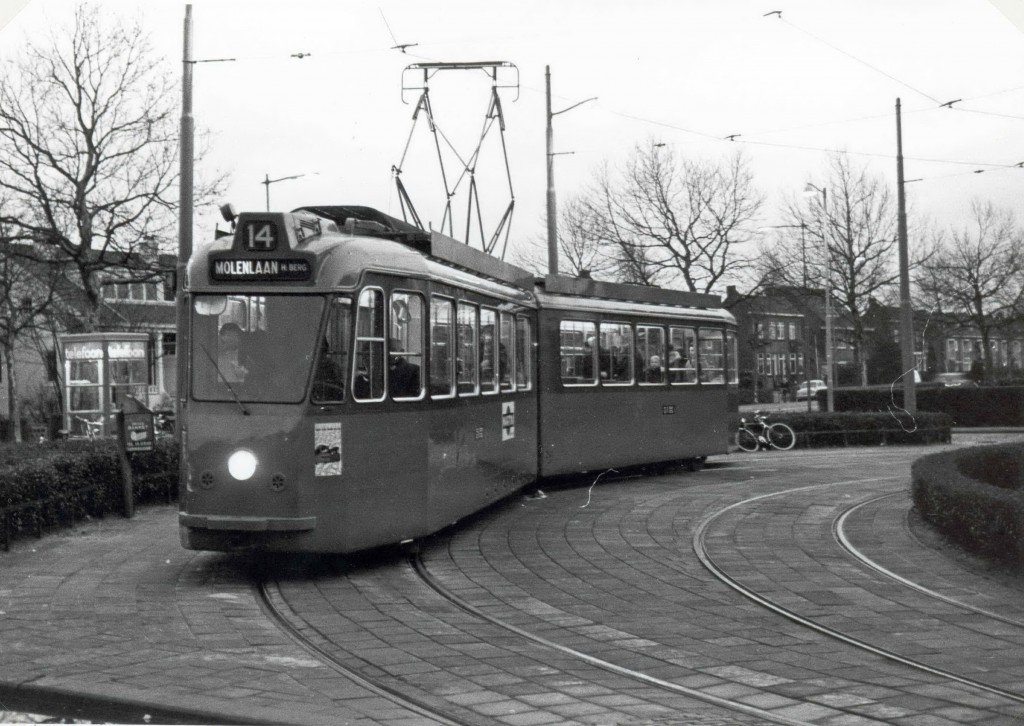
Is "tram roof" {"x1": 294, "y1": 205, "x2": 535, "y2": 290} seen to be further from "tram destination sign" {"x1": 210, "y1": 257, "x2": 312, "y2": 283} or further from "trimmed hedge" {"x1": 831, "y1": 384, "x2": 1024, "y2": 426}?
"trimmed hedge" {"x1": 831, "y1": 384, "x2": 1024, "y2": 426}

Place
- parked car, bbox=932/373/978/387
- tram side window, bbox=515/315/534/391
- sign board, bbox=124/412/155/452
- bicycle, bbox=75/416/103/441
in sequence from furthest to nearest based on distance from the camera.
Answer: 1. parked car, bbox=932/373/978/387
2. bicycle, bbox=75/416/103/441
3. tram side window, bbox=515/315/534/391
4. sign board, bbox=124/412/155/452

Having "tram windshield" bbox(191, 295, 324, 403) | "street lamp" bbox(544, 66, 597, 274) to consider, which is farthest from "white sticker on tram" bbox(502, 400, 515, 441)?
"street lamp" bbox(544, 66, 597, 274)

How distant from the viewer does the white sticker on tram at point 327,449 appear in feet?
32.9

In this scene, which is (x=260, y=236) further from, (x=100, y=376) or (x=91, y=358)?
(x=100, y=376)

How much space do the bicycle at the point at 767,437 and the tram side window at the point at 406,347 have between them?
64.2ft

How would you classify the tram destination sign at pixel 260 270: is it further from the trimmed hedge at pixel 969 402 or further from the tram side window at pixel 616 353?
the trimmed hedge at pixel 969 402

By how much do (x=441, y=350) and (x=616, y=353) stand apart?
7.50 meters

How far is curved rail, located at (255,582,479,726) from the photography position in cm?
609

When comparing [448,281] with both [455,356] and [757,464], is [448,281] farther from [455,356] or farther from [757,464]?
[757,464]

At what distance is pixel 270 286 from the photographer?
33.0ft

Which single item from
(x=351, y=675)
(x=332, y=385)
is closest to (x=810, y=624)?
(x=351, y=675)

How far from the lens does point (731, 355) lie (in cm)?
2172

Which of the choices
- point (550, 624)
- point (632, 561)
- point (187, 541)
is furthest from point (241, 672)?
point (632, 561)

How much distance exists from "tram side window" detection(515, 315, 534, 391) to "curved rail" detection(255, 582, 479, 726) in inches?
238
